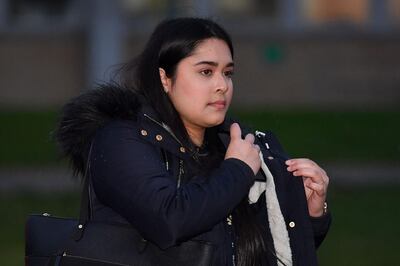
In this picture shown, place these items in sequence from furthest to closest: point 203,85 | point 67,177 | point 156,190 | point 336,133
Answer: point 336,133, point 67,177, point 203,85, point 156,190

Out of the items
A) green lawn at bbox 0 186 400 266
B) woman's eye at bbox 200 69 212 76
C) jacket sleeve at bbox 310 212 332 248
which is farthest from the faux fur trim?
green lawn at bbox 0 186 400 266

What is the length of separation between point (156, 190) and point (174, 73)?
0.49 m

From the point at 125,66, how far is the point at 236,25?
1586 centimetres

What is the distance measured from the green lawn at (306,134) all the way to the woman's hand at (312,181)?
9.49 meters

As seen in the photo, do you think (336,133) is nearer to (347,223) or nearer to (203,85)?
(347,223)

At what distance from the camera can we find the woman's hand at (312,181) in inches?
145

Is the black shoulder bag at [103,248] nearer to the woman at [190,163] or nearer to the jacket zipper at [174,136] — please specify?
the woman at [190,163]

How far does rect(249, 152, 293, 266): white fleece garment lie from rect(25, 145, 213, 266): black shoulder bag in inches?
13.3

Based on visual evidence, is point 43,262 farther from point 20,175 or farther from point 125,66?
point 20,175

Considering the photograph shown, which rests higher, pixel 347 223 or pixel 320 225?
pixel 320 225

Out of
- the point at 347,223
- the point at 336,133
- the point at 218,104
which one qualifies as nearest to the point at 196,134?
the point at 218,104

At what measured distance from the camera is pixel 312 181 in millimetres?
3740

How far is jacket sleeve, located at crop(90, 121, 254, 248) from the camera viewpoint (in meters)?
3.27

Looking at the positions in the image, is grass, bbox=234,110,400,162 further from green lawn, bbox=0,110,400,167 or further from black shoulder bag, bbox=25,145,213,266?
black shoulder bag, bbox=25,145,213,266
